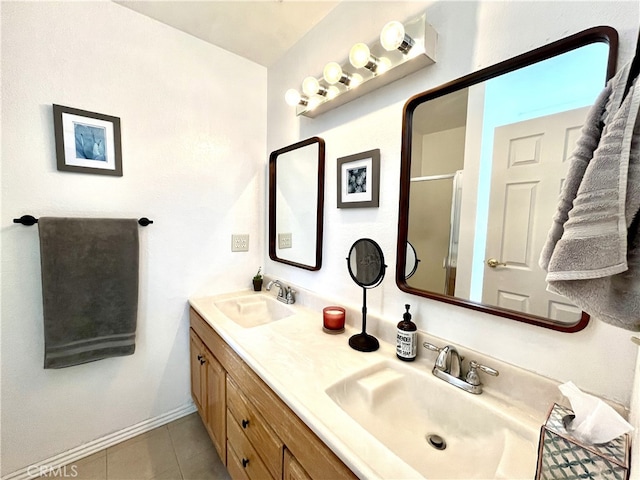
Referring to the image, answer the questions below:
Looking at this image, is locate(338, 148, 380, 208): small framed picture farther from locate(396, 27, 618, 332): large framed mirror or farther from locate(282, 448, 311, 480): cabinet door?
locate(282, 448, 311, 480): cabinet door

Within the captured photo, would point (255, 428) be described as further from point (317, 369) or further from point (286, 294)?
point (286, 294)

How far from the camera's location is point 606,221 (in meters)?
0.34

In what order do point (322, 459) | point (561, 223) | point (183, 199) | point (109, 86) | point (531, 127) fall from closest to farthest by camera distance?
point (561, 223), point (322, 459), point (531, 127), point (109, 86), point (183, 199)

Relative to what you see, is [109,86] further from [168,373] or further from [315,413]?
[315,413]

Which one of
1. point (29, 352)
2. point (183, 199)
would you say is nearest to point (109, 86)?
point (183, 199)

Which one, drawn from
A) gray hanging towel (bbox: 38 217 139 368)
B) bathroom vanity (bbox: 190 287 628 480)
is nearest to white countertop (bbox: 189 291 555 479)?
bathroom vanity (bbox: 190 287 628 480)

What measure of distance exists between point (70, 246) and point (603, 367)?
77.3 inches

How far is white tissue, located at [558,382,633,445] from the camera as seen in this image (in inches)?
18.6

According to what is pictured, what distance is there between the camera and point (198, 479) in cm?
132

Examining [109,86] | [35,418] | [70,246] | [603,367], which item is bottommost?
[35,418]

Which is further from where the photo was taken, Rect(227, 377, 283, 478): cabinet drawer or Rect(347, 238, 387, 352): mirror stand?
Rect(347, 238, 387, 352): mirror stand

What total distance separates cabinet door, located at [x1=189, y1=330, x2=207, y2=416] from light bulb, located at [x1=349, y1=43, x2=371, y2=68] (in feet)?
5.07

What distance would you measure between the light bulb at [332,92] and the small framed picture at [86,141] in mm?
1091

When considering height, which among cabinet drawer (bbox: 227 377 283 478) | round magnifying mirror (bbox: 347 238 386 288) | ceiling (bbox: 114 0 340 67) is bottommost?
cabinet drawer (bbox: 227 377 283 478)
